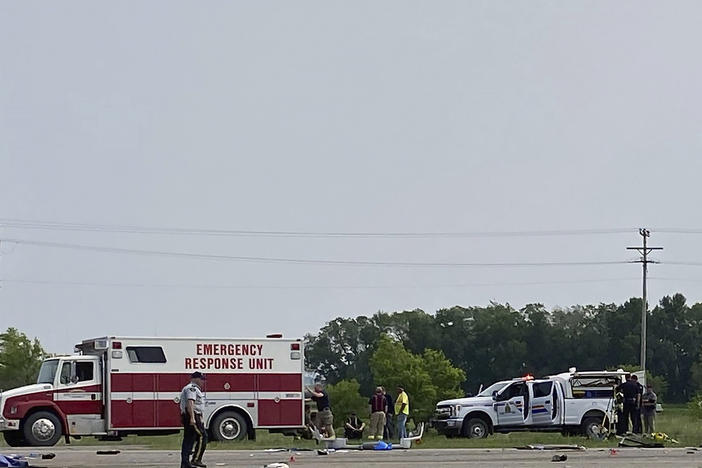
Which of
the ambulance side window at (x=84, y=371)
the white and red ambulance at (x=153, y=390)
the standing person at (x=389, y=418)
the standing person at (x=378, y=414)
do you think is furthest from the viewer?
the standing person at (x=389, y=418)

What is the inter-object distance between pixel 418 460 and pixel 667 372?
83.8m

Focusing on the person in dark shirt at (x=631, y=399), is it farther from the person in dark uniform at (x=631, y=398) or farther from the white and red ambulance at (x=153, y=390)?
the white and red ambulance at (x=153, y=390)

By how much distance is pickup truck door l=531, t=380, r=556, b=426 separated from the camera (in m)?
34.3

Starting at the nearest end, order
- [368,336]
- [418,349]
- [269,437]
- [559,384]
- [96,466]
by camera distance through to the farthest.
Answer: [96,466] → [559,384] → [269,437] → [418,349] → [368,336]

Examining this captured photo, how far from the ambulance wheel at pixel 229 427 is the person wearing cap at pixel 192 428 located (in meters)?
12.7

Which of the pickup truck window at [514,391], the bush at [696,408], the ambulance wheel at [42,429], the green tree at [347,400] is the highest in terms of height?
the pickup truck window at [514,391]

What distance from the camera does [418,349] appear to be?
9862cm

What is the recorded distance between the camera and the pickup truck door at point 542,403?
34312 millimetres

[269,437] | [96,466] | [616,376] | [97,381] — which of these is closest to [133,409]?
[97,381]

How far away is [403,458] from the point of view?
72.1 feet

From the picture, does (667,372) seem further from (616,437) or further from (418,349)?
(616,437)

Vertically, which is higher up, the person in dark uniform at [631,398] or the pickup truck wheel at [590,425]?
the person in dark uniform at [631,398]

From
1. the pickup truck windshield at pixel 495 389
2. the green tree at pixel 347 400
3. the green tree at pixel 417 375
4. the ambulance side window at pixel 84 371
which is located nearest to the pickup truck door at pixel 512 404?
the pickup truck windshield at pixel 495 389

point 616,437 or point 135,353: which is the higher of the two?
point 135,353
